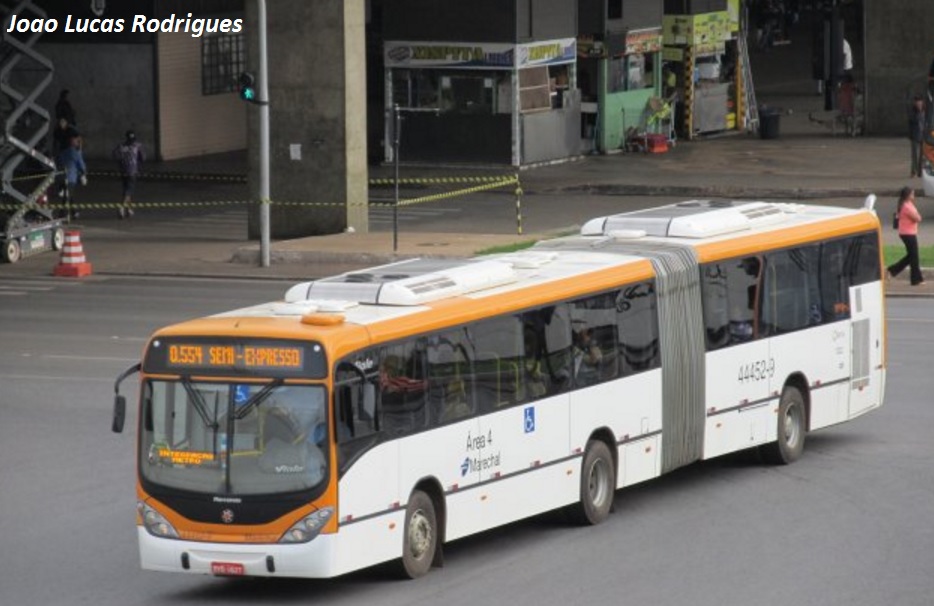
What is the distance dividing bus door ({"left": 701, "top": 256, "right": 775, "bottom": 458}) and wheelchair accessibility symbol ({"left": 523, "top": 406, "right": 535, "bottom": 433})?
9.76 feet

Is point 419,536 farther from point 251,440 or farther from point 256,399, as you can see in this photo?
point 256,399

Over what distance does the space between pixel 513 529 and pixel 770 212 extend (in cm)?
546

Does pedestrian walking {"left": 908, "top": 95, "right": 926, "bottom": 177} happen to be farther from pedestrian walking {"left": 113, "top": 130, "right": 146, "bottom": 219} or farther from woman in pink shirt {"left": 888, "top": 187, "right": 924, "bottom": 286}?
pedestrian walking {"left": 113, "top": 130, "right": 146, "bottom": 219}

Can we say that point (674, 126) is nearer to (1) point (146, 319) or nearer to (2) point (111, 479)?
(1) point (146, 319)

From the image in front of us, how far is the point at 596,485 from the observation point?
19.7m

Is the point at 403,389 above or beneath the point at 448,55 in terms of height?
beneath

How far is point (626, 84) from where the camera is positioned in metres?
58.6

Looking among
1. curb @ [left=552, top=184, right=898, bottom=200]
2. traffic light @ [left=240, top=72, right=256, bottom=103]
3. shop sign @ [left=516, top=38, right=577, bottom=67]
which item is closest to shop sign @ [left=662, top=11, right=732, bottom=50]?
shop sign @ [left=516, top=38, right=577, bottom=67]

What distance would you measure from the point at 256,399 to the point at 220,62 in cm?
4466

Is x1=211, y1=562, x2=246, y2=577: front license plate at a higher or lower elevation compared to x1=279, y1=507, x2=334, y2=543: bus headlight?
lower

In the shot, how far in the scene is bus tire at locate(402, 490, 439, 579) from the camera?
17.2 meters
